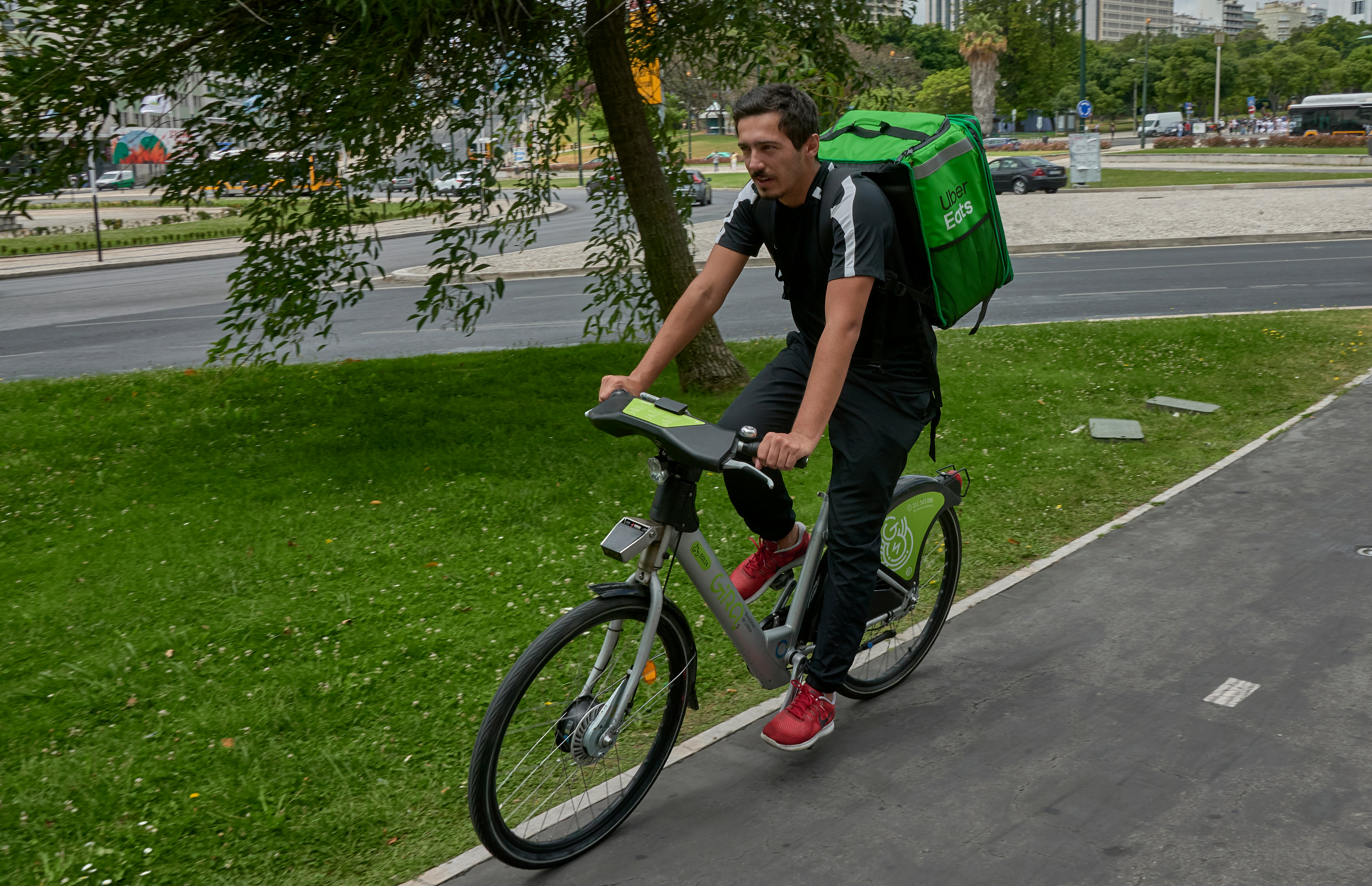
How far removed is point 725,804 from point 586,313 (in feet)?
41.0

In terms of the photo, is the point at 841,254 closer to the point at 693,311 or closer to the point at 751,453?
the point at 693,311

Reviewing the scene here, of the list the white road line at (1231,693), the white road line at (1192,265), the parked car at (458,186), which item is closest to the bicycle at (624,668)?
the white road line at (1231,693)

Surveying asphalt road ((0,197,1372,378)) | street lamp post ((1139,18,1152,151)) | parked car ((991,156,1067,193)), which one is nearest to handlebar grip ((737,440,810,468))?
asphalt road ((0,197,1372,378))

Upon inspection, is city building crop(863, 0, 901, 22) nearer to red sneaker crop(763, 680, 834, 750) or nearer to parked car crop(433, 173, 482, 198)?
parked car crop(433, 173, 482, 198)

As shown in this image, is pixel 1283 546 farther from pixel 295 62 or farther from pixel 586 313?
pixel 586 313

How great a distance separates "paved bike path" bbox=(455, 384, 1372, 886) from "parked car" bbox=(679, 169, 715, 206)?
544 centimetres

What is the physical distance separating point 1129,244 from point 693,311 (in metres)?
20.8

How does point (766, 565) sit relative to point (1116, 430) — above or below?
above

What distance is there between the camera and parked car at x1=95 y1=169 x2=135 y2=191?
7056 cm

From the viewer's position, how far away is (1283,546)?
5.53m

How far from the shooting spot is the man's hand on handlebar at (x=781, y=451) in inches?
119

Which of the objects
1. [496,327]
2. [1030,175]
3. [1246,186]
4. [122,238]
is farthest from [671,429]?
[1246,186]

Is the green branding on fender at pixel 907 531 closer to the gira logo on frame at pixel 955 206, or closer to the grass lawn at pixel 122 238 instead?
the gira logo on frame at pixel 955 206

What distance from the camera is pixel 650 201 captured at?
8844 millimetres
